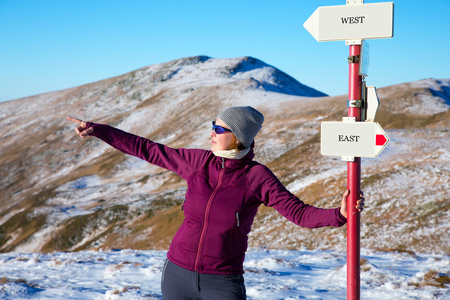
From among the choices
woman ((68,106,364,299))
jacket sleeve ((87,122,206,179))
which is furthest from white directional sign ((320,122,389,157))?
jacket sleeve ((87,122,206,179))

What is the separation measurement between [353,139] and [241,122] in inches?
41.2

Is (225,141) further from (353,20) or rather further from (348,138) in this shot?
(353,20)

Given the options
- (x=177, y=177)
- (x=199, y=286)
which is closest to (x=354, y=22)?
(x=199, y=286)

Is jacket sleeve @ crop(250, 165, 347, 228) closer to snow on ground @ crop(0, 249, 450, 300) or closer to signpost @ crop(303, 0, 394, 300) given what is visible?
signpost @ crop(303, 0, 394, 300)

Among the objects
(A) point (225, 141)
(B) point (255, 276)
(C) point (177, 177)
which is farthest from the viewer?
(C) point (177, 177)

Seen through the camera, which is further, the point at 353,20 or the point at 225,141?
the point at 225,141

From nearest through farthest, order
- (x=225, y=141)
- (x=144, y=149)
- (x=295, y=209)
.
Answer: (x=295, y=209) → (x=225, y=141) → (x=144, y=149)

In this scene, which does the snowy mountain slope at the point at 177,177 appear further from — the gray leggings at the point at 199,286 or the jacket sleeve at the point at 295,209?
the gray leggings at the point at 199,286

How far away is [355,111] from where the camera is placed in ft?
12.4

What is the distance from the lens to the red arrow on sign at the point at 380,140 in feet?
12.1

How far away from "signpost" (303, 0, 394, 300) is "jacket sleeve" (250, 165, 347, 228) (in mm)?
149

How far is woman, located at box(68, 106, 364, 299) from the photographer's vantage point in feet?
12.6

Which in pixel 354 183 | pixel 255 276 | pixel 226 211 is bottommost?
pixel 255 276

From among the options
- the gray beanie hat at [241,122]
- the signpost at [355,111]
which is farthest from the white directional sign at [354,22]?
the gray beanie hat at [241,122]
